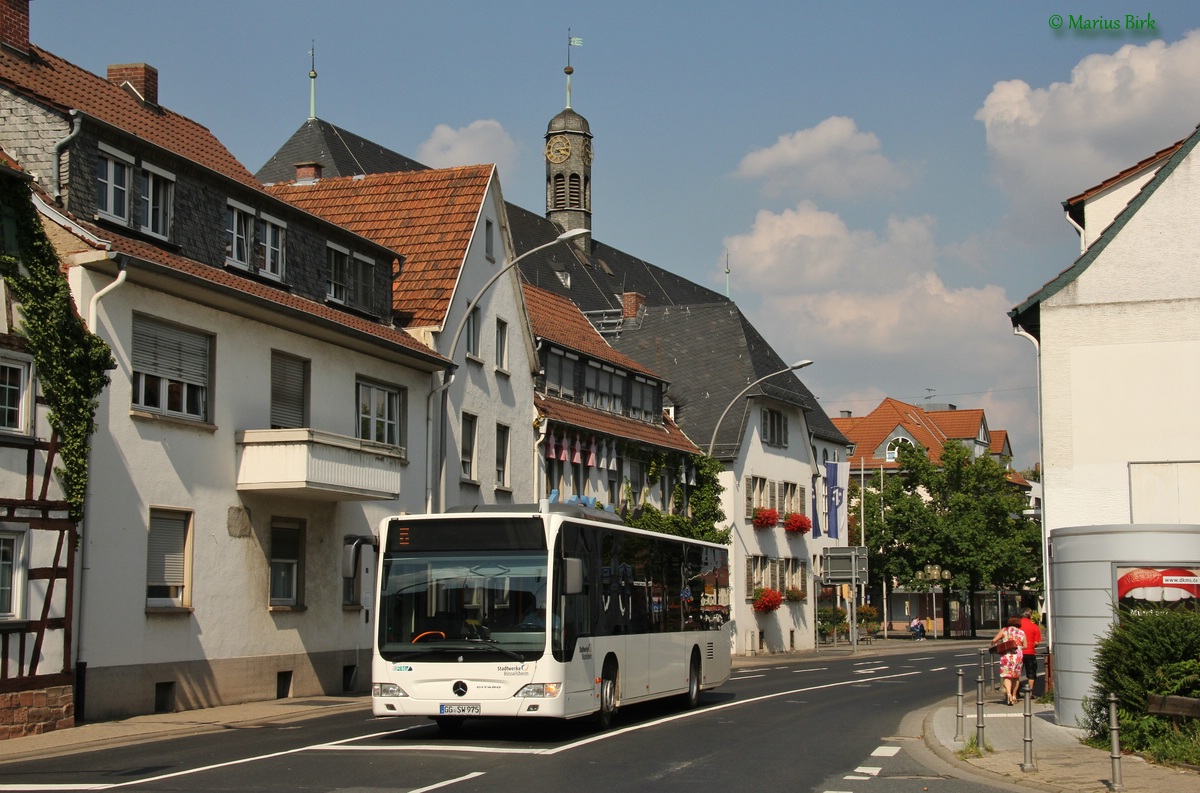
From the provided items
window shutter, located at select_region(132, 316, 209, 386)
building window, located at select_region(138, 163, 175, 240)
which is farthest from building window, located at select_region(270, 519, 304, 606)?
building window, located at select_region(138, 163, 175, 240)

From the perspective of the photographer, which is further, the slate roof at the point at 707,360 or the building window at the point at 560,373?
the slate roof at the point at 707,360

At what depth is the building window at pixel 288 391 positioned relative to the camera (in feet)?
87.0

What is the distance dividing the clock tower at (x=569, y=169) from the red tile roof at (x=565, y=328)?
34.5m

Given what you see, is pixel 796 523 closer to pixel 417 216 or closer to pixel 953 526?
pixel 953 526

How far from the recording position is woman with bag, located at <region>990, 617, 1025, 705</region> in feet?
77.5

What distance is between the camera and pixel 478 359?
35.8m

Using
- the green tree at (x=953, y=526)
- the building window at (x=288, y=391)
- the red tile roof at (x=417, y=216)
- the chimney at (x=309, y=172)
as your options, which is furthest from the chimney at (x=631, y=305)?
the building window at (x=288, y=391)

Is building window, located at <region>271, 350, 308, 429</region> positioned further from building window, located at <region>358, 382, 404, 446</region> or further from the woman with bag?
the woman with bag

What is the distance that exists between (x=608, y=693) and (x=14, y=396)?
8784mm

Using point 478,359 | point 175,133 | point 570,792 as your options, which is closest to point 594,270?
point 478,359

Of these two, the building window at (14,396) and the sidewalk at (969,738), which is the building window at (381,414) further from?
the building window at (14,396)

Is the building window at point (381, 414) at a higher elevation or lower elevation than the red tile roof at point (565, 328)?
lower

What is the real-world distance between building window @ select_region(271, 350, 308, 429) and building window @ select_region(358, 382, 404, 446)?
7.43ft

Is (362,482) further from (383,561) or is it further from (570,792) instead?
(570,792)
